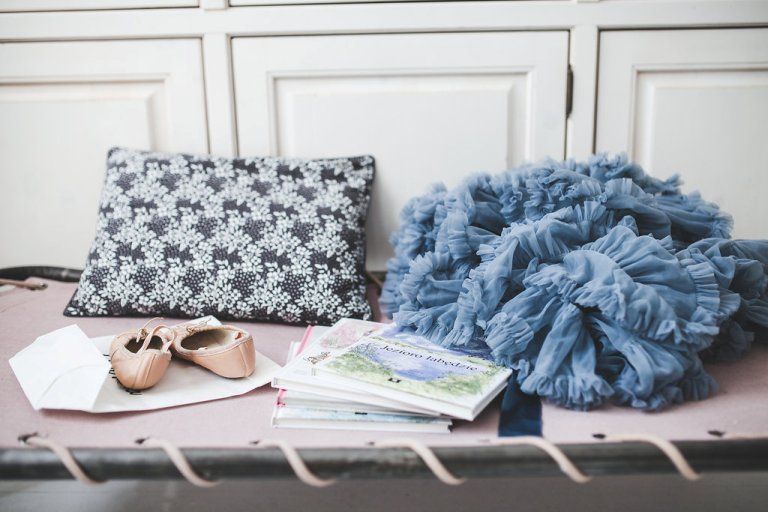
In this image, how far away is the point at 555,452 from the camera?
604mm

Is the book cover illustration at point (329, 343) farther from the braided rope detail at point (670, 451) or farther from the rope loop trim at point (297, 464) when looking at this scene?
the braided rope detail at point (670, 451)

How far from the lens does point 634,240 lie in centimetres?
79

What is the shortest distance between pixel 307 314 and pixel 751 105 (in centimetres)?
116

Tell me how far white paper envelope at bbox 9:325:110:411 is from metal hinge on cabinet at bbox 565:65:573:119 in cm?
112

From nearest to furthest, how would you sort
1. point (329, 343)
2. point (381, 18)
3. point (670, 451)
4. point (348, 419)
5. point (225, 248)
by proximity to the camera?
point (670, 451) < point (348, 419) < point (329, 343) < point (225, 248) < point (381, 18)

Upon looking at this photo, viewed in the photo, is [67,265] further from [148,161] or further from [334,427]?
[334,427]

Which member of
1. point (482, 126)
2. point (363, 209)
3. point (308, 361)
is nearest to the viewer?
point (308, 361)

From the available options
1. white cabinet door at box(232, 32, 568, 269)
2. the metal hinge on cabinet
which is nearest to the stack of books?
white cabinet door at box(232, 32, 568, 269)

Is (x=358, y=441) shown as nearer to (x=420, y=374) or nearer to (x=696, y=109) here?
(x=420, y=374)

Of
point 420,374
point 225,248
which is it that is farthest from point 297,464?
point 225,248

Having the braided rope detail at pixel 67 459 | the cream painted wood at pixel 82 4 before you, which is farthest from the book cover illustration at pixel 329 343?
the cream painted wood at pixel 82 4

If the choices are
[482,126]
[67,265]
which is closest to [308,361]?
[482,126]

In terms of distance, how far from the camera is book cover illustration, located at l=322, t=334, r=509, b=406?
735 mm

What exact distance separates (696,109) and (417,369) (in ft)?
3.32
